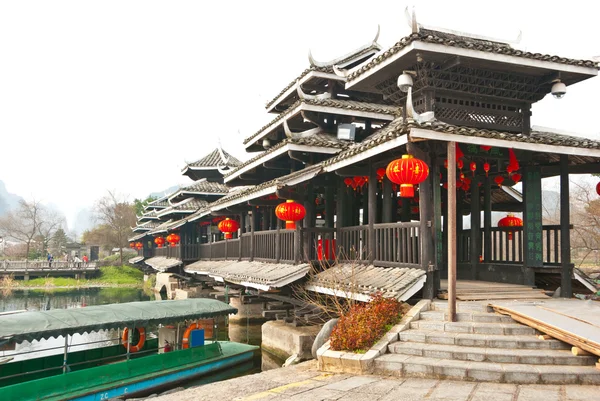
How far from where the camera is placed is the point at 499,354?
21.7ft

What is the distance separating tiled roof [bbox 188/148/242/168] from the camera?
1181 inches

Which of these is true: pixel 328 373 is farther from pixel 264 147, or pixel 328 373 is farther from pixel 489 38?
pixel 264 147

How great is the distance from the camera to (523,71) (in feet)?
32.9

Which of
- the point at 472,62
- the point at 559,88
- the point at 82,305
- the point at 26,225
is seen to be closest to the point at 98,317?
the point at 472,62

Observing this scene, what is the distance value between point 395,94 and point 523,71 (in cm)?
284

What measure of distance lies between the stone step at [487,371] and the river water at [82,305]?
7.77 meters

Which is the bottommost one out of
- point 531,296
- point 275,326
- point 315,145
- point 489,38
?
point 275,326

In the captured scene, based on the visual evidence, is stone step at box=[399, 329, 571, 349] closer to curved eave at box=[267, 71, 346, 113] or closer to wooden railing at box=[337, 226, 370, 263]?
wooden railing at box=[337, 226, 370, 263]

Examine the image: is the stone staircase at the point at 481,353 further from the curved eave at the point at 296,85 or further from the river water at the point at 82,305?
the curved eave at the point at 296,85

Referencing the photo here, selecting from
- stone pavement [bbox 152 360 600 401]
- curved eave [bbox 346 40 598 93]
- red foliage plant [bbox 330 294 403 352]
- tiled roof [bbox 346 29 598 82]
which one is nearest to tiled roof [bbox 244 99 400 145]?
curved eave [bbox 346 40 598 93]

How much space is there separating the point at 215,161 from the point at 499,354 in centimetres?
2585

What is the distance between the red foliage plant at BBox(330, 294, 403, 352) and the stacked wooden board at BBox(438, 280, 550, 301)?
3.88 feet

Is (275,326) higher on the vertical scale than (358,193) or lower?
lower

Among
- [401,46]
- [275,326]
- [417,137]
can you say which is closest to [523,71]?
[401,46]
